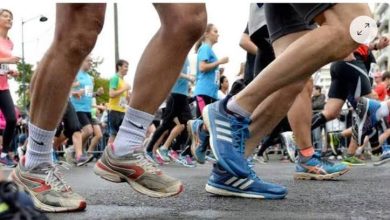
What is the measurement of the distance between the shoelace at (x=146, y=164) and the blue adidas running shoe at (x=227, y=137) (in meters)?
0.50

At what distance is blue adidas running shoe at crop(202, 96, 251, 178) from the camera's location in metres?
2.94

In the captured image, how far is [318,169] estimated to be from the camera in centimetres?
408

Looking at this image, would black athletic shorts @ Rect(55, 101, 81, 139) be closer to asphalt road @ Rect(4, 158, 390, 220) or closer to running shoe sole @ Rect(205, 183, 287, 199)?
→ asphalt road @ Rect(4, 158, 390, 220)

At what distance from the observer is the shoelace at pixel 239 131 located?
298 cm

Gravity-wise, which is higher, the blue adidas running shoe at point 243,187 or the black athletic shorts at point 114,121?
the blue adidas running shoe at point 243,187

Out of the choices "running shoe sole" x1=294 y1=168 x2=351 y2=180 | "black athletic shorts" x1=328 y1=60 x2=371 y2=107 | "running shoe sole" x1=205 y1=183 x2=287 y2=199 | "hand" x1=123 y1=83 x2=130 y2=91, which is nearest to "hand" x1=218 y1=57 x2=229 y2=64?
"black athletic shorts" x1=328 y1=60 x2=371 y2=107

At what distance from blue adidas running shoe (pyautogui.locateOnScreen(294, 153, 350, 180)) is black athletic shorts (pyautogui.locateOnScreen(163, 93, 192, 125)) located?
467cm

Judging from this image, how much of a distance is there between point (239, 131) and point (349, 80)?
13.5 feet

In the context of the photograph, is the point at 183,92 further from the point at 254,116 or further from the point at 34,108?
the point at 34,108

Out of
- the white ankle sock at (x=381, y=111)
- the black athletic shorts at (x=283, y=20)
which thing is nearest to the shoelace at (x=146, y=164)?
the black athletic shorts at (x=283, y=20)

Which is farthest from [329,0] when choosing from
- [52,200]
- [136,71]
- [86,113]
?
[86,113]

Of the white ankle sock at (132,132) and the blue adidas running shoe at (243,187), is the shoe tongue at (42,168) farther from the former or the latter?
the blue adidas running shoe at (243,187)

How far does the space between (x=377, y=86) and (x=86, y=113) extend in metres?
5.80

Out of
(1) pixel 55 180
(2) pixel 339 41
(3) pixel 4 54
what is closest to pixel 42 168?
(1) pixel 55 180
